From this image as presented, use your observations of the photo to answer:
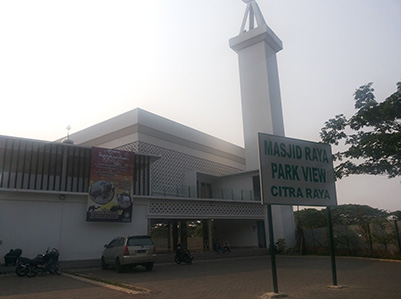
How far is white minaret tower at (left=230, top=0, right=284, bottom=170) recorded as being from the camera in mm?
29297

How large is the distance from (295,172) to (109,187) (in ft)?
38.3

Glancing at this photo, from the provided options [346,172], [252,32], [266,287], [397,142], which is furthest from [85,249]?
[252,32]

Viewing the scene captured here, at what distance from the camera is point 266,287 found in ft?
29.1

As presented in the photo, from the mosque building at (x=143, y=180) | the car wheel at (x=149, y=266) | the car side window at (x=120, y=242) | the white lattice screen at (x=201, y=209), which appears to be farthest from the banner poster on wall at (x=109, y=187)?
the car wheel at (x=149, y=266)

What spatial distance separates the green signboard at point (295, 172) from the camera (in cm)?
798

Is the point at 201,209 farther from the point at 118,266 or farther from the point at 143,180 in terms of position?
the point at 118,266

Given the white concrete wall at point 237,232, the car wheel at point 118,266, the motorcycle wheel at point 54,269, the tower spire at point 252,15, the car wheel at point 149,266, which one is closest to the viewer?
the motorcycle wheel at point 54,269

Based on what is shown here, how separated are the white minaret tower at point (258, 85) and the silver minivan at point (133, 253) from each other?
1645 cm

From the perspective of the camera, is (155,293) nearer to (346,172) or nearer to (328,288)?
(328,288)

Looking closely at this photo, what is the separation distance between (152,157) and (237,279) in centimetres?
1153

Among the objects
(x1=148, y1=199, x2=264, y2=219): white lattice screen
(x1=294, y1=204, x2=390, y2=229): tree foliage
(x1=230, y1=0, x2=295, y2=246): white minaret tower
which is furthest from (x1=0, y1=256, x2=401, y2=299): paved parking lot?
(x1=294, y1=204, x2=390, y2=229): tree foliage

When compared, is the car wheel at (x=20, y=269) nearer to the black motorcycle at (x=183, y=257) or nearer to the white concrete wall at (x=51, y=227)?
the white concrete wall at (x=51, y=227)

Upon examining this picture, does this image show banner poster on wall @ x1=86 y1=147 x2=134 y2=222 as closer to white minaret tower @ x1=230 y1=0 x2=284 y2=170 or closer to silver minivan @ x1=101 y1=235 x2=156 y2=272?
silver minivan @ x1=101 y1=235 x2=156 y2=272

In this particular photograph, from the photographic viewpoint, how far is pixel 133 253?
13.1 meters
